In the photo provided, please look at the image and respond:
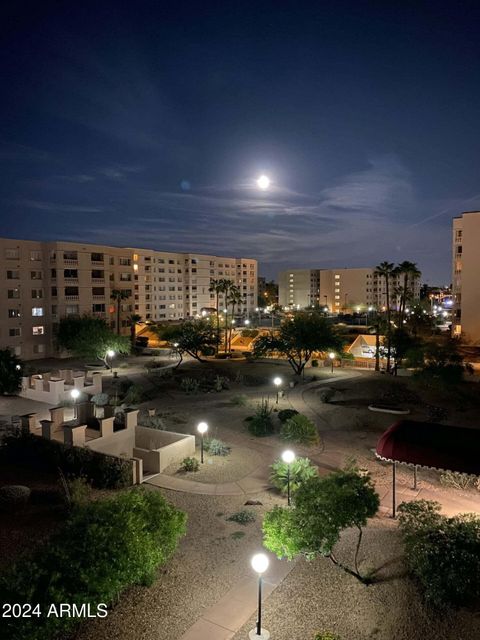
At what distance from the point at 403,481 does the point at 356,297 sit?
14786 cm

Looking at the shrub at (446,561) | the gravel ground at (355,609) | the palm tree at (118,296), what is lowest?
the gravel ground at (355,609)

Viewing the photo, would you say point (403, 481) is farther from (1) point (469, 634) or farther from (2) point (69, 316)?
(2) point (69, 316)

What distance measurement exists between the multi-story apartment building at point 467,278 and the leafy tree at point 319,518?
2028 inches

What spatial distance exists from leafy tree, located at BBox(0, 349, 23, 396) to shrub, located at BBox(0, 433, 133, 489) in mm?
12405

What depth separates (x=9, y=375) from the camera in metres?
32.0

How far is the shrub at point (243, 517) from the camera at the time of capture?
575 inches

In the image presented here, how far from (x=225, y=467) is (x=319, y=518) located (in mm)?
10534

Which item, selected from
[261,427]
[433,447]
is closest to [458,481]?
[433,447]

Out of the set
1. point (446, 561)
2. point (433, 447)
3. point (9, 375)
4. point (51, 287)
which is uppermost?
point (51, 287)

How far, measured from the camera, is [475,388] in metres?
36.3

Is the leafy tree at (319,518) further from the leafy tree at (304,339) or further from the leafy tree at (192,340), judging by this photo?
the leafy tree at (192,340)

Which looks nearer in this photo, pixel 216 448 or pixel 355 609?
pixel 355 609

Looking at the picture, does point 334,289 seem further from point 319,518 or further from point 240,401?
point 319,518

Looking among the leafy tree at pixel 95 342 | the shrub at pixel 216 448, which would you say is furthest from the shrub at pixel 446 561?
the leafy tree at pixel 95 342
